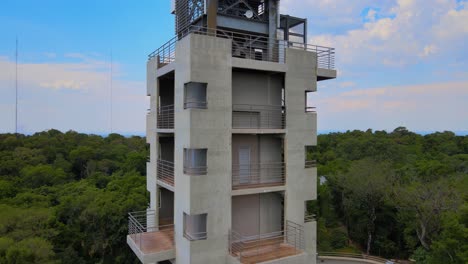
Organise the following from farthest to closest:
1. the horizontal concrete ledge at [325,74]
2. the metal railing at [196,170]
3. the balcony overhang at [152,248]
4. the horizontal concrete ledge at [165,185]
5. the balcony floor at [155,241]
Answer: the horizontal concrete ledge at [325,74] → the horizontal concrete ledge at [165,185] → the balcony floor at [155,241] → the balcony overhang at [152,248] → the metal railing at [196,170]

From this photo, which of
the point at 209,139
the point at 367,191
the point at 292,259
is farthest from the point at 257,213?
the point at 367,191

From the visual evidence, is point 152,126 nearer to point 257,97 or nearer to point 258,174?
point 257,97

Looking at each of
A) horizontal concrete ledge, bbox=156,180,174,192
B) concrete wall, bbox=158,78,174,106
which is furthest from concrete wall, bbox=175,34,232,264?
concrete wall, bbox=158,78,174,106

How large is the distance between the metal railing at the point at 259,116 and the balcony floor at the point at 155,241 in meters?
5.39

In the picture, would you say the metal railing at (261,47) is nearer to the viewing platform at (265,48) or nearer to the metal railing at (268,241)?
the viewing platform at (265,48)

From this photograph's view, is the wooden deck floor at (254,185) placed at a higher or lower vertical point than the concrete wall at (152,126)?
lower

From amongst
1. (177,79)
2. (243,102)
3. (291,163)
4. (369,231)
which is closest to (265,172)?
(291,163)

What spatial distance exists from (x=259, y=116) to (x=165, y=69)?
4.28 m

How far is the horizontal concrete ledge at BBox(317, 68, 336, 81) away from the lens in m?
12.3

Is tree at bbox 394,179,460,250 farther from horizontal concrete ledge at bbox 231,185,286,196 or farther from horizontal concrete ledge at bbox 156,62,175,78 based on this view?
horizontal concrete ledge at bbox 156,62,175,78

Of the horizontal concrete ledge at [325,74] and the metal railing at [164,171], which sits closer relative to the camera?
the horizontal concrete ledge at [325,74]

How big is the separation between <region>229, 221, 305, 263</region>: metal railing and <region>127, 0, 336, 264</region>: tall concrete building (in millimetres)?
45

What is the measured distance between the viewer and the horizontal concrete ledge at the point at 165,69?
11.6 meters

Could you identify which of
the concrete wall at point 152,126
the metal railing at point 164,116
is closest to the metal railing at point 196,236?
the concrete wall at point 152,126
